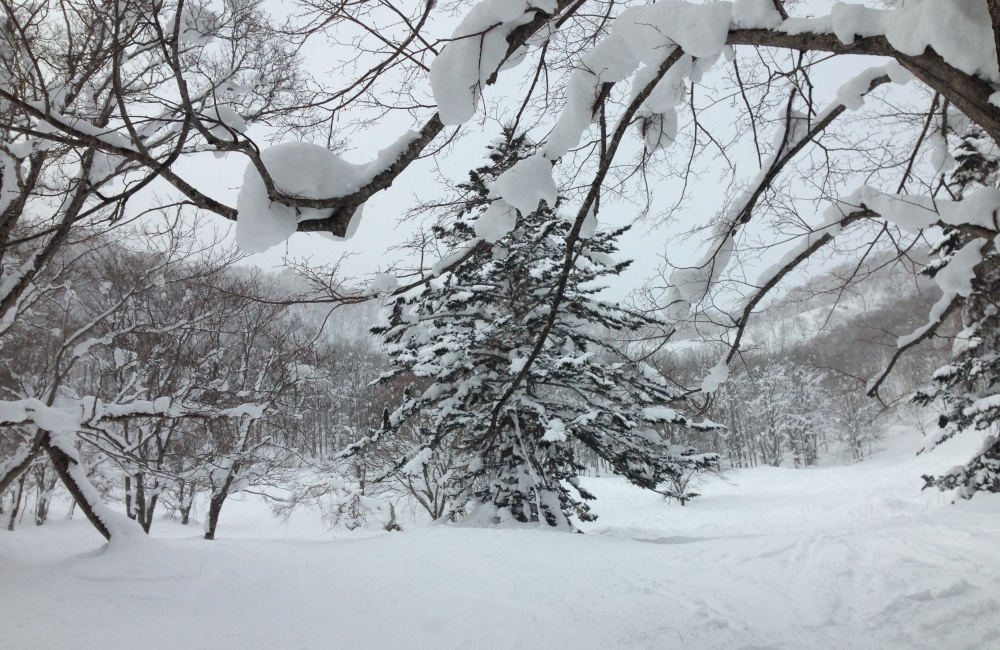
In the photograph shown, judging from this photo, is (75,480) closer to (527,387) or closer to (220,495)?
(220,495)

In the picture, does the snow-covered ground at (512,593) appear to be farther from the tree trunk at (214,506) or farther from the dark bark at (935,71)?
the tree trunk at (214,506)

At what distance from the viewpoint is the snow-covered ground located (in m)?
3.34

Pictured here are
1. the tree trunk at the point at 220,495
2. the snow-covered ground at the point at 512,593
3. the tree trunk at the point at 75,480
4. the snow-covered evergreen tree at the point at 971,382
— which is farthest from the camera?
the tree trunk at the point at 220,495

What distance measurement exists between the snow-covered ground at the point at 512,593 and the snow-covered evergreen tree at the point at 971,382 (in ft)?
13.5

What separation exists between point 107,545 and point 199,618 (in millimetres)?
2070

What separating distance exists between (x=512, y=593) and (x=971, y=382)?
413 inches

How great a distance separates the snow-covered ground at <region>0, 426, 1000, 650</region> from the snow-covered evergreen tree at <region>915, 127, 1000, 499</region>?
411 cm

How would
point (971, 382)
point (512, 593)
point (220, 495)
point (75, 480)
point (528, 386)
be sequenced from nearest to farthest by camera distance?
point (512, 593) → point (75, 480) → point (528, 386) → point (971, 382) → point (220, 495)

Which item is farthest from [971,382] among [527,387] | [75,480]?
[75,480]

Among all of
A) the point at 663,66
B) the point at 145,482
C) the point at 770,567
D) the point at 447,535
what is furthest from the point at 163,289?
the point at 770,567

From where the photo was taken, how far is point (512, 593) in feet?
13.7

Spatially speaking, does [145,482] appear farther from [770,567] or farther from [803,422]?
[803,422]

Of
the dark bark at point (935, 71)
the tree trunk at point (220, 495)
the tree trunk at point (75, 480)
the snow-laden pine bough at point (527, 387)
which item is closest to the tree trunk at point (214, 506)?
the tree trunk at point (220, 495)

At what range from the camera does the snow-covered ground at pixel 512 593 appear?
3.34 meters
